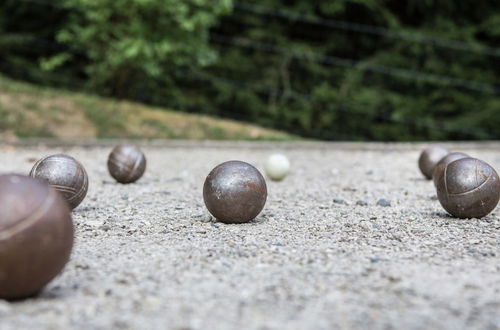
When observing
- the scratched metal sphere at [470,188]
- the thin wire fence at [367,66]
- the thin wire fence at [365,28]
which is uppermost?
the thin wire fence at [365,28]

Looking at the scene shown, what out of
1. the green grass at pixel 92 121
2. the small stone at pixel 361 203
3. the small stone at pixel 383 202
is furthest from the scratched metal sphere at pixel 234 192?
the green grass at pixel 92 121

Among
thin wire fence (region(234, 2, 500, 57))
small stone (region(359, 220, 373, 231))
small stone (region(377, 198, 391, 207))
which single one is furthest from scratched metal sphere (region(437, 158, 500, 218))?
thin wire fence (region(234, 2, 500, 57))

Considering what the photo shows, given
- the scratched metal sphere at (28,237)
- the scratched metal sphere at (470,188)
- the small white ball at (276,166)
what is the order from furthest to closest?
the small white ball at (276,166)
the scratched metal sphere at (470,188)
the scratched metal sphere at (28,237)

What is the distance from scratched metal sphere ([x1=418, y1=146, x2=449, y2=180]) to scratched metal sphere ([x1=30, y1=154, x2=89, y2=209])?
510cm

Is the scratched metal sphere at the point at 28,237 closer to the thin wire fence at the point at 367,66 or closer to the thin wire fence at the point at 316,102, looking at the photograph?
the thin wire fence at the point at 316,102

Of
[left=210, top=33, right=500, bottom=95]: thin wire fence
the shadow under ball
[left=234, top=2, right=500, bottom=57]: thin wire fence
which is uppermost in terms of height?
[left=234, top=2, right=500, bottom=57]: thin wire fence

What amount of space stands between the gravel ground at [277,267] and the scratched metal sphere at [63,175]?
24 cm

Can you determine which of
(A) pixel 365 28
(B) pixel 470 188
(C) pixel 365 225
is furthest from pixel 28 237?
(A) pixel 365 28

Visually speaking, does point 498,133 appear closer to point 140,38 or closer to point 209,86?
point 209,86

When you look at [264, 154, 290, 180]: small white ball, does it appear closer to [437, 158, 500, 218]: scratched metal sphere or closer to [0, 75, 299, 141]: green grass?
[437, 158, 500, 218]: scratched metal sphere

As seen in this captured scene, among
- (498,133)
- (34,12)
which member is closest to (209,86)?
(34,12)

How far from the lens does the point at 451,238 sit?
5.08m

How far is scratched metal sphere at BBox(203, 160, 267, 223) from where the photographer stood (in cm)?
539

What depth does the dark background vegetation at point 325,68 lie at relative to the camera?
739 inches
